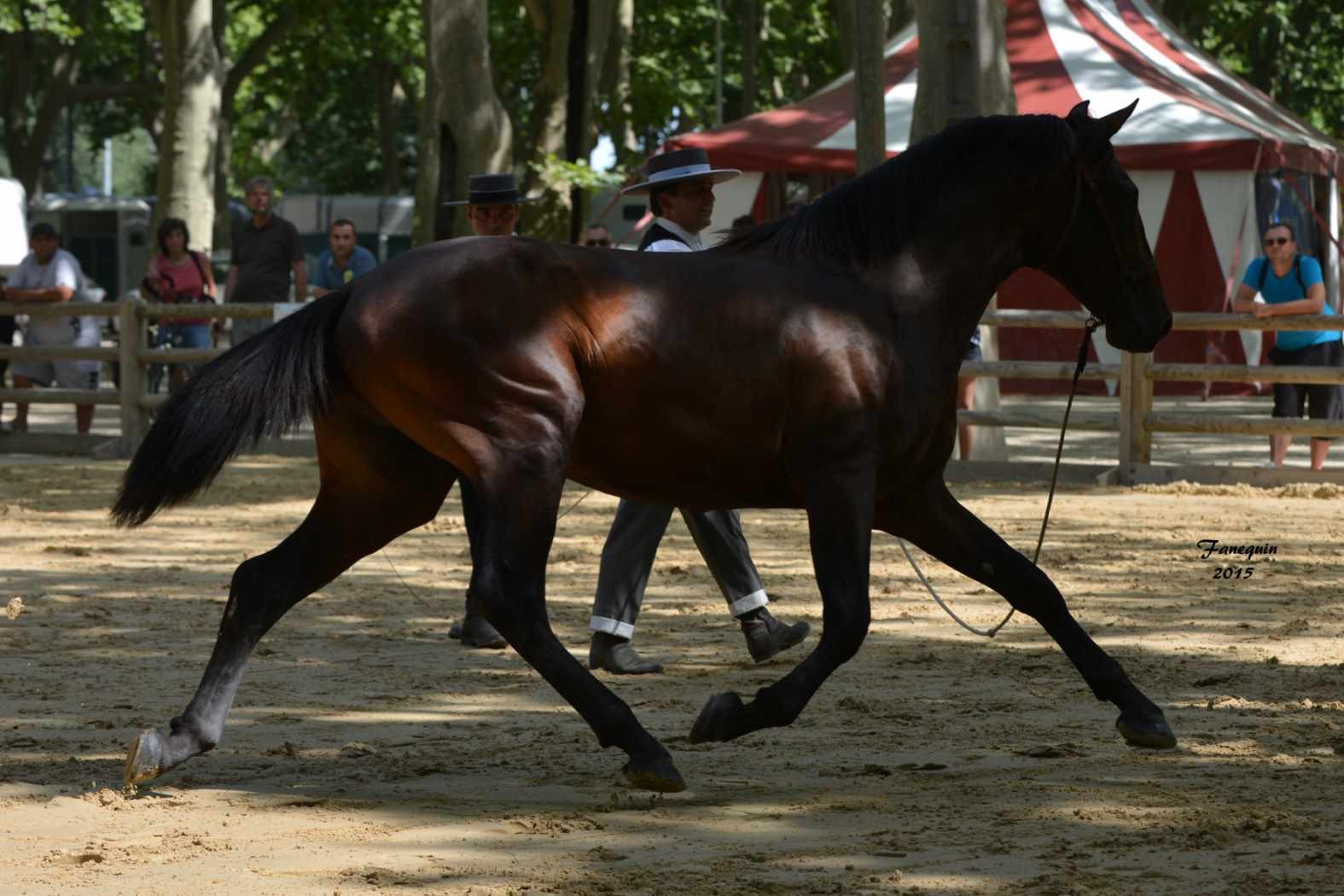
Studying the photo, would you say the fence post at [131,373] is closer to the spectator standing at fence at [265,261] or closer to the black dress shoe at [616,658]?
the spectator standing at fence at [265,261]

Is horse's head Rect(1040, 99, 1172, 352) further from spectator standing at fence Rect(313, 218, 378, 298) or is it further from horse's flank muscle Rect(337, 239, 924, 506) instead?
spectator standing at fence Rect(313, 218, 378, 298)

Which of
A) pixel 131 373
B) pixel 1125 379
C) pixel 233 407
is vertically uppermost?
pixel 233 407

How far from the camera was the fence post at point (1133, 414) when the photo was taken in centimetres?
1489

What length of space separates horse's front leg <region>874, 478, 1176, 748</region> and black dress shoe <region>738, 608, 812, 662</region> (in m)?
1.57

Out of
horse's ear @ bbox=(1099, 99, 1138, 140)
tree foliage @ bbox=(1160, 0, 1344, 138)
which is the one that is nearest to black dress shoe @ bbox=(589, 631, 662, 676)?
horse's ear @ bbox=(1099, 99, 1138, 140)

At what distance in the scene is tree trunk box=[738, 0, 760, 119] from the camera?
36906 millimetres

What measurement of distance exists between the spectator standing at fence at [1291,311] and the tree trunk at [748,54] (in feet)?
73.4

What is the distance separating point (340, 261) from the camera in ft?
53.7

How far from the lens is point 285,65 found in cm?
4197

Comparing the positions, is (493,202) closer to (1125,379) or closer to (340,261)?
(1125,379)

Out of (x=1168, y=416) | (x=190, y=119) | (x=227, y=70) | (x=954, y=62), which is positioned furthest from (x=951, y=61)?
(x=227, y=70)

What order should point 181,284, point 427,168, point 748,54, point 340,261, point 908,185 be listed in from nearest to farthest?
point 908,185
point 340,261
point 181,284
point 427,168
point 748,54

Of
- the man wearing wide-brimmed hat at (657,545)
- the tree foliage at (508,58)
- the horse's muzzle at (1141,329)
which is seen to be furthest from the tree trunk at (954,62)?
the tree foliage at (508,58)

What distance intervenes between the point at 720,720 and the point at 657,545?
1982mm
